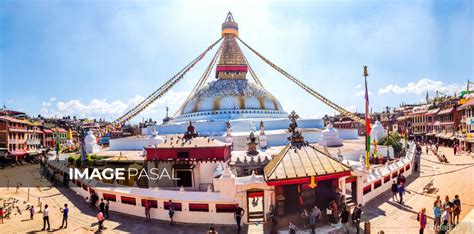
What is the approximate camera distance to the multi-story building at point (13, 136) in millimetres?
36156

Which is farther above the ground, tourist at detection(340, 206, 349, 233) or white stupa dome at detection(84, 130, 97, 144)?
white stupa dome at detection(84, 130, 97, 144)

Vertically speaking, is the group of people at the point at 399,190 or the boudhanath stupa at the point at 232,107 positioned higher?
the boudhanath stupa at the point at 232,107

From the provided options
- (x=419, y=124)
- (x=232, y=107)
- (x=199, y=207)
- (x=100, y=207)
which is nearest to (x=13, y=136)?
(x=232, y=107)

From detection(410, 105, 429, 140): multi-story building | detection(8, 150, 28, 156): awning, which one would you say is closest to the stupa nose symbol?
detection(8, 150, 28, 156): awning

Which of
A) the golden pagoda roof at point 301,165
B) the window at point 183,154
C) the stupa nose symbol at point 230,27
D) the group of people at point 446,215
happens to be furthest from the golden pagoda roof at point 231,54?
the group of people at point 446,215

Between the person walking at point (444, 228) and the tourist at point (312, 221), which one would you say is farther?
the tourist at point (312, 221)

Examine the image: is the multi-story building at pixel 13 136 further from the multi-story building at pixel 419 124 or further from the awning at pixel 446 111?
the multi-story building at pixel 419 124

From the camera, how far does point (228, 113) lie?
95.7 feet

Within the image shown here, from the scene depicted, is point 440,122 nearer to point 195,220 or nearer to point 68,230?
point 195,220

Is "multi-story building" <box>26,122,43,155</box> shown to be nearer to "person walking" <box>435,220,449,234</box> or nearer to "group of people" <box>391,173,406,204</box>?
"group of people" <box>391,173,406,204</box>

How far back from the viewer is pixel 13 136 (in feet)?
124

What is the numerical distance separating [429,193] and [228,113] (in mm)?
18667

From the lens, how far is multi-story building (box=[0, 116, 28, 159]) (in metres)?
36.2

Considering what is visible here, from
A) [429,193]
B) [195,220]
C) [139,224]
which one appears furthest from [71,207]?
[429,193]
